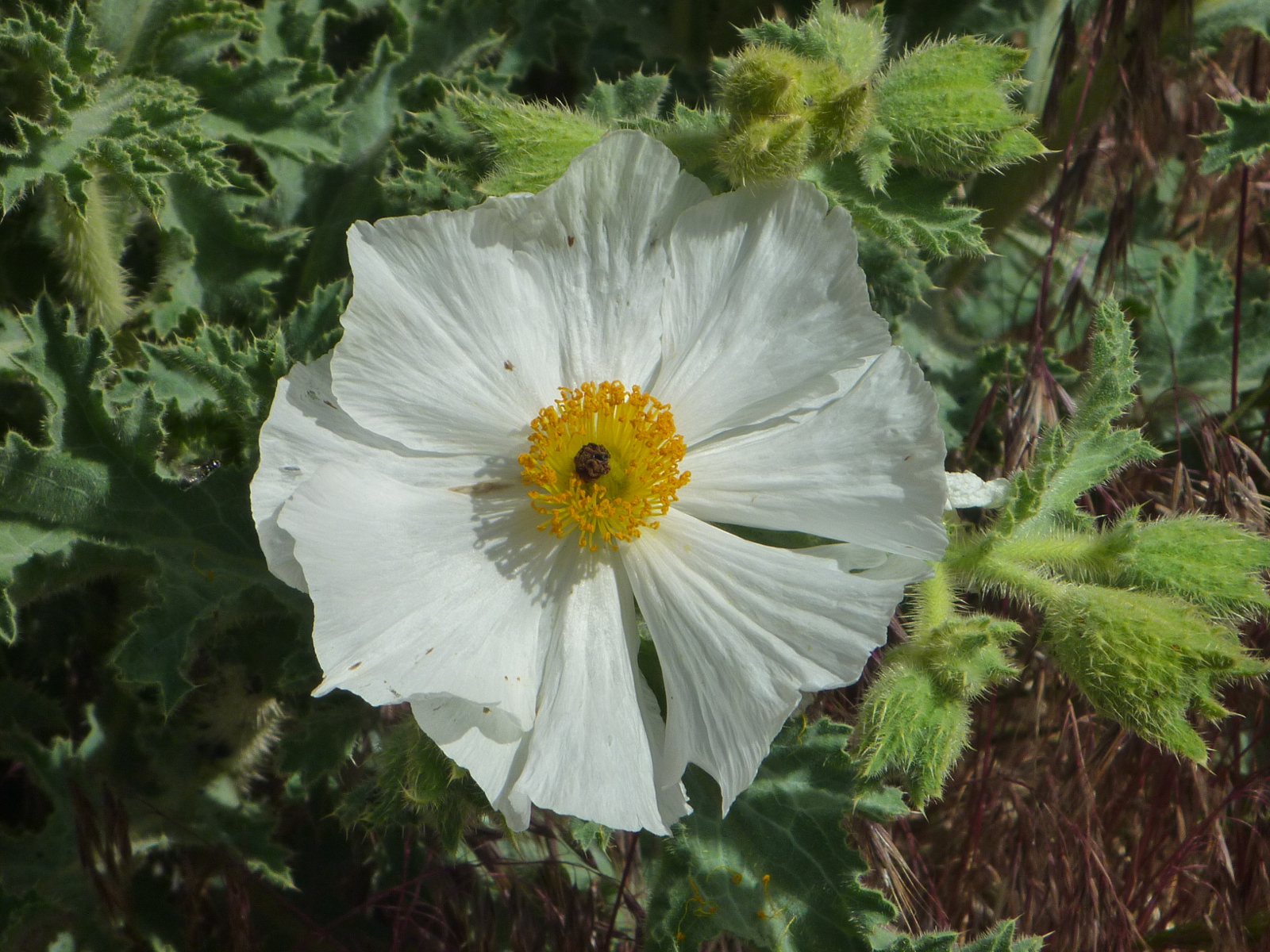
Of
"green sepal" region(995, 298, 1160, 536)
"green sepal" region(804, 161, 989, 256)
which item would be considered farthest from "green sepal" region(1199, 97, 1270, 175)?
"green sepal" region(804, 161, 989, 256)

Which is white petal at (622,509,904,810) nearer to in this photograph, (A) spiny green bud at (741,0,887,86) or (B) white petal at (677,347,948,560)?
(B) white petal at (677,347,948,560)

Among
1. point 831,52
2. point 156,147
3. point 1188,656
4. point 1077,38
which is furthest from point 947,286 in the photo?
point 156,147

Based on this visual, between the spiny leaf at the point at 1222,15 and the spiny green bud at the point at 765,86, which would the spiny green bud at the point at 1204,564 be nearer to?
the spiny green bud at the point at 765,86

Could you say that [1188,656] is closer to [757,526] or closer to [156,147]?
[757,526]

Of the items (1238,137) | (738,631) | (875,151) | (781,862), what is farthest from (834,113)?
(781,862)

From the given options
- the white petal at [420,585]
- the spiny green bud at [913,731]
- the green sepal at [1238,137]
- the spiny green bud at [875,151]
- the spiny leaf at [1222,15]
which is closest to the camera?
the white petal at [420,585]

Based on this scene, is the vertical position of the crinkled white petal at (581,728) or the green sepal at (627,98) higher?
the green sepal at (627,98)

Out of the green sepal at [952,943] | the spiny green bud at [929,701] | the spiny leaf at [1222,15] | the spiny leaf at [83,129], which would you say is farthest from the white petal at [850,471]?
the spiny leaf at [1222,15]

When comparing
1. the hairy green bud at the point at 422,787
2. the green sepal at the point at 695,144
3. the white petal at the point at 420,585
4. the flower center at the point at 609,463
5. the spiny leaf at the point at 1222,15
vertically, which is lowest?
the hairy green bud at the point at 422,787
